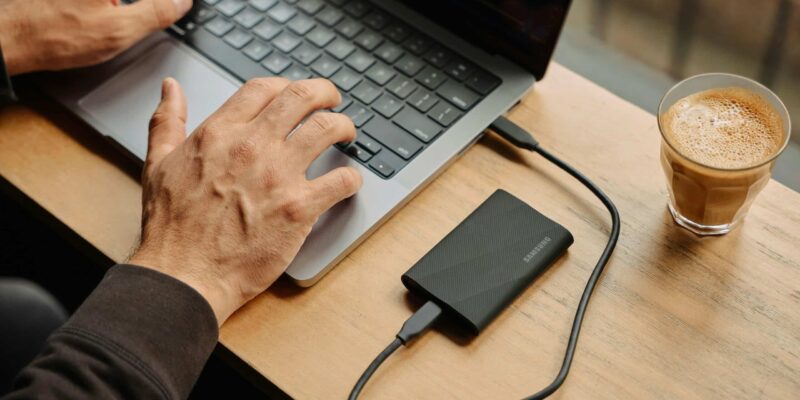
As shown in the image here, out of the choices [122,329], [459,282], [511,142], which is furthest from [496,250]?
[122,329]

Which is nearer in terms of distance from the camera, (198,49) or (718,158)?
(718,158)

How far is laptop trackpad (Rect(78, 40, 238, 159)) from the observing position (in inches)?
33.1

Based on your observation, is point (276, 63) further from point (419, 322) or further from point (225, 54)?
point (419, 322)

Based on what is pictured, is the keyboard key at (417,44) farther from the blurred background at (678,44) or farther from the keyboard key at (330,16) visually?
the blurred background at (678,44)

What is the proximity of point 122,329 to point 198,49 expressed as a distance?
362 millimetres

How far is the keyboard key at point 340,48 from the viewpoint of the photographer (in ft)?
2.94

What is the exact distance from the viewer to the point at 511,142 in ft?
2.78

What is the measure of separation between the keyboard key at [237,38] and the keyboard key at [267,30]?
1 cm

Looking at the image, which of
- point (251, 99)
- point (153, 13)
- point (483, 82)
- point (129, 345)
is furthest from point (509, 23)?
point (129, 345)

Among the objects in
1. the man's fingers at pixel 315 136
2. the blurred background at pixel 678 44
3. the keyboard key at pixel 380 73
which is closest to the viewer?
the man's fingers at pixel 315 136

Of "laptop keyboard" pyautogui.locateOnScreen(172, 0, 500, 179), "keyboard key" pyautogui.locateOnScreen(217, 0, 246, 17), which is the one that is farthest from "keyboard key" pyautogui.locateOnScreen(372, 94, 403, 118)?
"keyboard key" pyautogui.locateOnScreen(217, 0, 246, 17)

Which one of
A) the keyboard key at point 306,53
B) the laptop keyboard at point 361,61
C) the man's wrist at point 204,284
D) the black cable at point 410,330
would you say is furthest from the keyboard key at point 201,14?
the black cable at point 410,330

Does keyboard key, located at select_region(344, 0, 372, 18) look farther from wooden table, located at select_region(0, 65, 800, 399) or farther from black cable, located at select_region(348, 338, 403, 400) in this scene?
black cable, located at select_region(348, 338, 403, 400)

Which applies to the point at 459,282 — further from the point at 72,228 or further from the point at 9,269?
the point at 9,269
